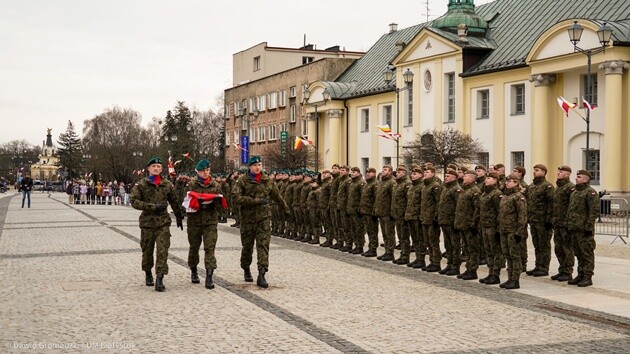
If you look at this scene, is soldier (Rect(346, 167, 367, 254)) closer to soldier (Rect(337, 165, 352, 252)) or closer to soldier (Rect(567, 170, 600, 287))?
soldier (Rect(337, 165, 352, 252))

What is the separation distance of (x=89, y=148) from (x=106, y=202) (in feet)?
171

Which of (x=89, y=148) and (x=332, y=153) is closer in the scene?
(x=332, y=153)

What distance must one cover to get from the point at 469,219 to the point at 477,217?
0.22 m

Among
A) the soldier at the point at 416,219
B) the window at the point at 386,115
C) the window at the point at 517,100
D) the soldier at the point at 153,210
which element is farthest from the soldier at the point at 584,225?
the window at the point at 386,115

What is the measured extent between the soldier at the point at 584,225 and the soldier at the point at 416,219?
3211mm

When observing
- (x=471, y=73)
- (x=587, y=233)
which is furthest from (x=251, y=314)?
(x=471, y=73)

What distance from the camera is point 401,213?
679 inches

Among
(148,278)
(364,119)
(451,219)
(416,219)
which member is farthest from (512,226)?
(364,119)

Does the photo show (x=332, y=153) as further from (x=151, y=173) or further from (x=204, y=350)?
(x=204, y=350)

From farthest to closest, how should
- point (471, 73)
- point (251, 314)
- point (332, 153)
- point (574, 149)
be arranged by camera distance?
point (332, 153) → point (471, 73) → point (574, 149) → point (251, 314)

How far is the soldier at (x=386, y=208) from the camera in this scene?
17750mm

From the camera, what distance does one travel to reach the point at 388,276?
14.7 metres

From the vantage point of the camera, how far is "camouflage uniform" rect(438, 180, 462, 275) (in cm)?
1527

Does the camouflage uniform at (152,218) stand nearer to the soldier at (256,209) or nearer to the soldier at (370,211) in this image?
the soldier at (256,209)
